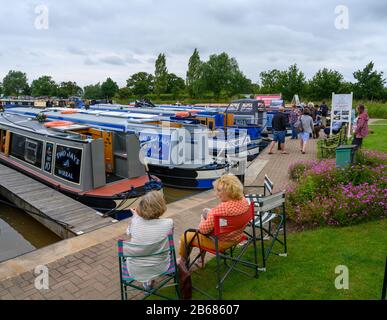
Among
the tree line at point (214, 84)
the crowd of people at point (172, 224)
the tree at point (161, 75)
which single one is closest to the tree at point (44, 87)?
the tree line at point (214, 84)

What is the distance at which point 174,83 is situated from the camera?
77500 millimetres

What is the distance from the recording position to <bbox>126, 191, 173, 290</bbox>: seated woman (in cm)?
354

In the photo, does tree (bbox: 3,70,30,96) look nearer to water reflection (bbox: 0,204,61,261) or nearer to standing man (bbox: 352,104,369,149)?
water reflection (bbox: 0,204,61,261)

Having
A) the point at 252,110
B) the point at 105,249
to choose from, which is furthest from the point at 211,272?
the point at 252,110

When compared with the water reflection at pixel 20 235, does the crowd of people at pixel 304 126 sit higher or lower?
higher

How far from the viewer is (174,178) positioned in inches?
418

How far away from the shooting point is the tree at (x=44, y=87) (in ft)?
260

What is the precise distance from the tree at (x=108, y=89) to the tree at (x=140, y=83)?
3659 millimetres

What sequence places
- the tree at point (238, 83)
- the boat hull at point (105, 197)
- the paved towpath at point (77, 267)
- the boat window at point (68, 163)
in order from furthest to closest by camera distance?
1. the tree at point (238, 83)
2. the boat window at point (68, 163)
3. the boat hull at point (105, 197)
4. the paved towpath at point (77, 267)

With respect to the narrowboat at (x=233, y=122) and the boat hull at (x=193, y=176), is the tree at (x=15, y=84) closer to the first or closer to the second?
the narrowboat at (x=233, y=122)

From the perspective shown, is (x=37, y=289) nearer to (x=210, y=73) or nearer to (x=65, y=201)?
(x=65, y=201)

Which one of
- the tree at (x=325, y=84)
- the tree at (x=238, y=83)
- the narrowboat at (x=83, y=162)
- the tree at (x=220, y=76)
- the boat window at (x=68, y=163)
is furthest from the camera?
the tree at (x=238, y=83)

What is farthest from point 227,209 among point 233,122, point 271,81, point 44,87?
point 44,87

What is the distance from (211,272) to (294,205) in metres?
2.56
